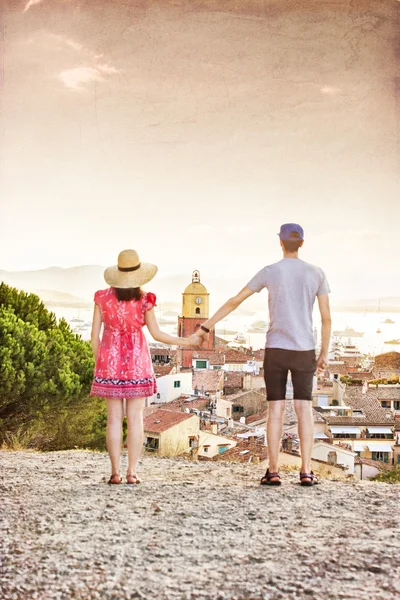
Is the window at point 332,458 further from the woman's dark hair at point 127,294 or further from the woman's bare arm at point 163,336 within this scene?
the woman's dark hair at point 127,294

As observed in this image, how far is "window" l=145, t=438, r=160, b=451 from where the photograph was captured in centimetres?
522

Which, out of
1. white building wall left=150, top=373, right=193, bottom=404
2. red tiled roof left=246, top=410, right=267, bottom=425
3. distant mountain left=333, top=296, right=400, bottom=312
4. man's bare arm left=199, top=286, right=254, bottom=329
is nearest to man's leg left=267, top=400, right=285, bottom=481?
man's bare arm left=199, top=286, right=254, bottom=329

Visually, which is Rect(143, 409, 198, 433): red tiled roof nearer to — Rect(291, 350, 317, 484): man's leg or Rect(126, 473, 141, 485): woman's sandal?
Rect(126, 473, 141, 485): woman's sandal

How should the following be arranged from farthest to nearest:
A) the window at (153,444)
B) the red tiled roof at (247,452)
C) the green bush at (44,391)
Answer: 1. the green bush at (44,391)
2. the window at (153,444)
3. the red tiled roof at (247,452)

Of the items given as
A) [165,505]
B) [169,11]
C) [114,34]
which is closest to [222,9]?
[169,11]

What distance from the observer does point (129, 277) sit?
314cm

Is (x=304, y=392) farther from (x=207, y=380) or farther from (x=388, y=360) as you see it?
(x=388, y=360)

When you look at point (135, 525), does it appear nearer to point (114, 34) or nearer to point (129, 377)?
point (129, 377)

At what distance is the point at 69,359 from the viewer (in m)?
5.77

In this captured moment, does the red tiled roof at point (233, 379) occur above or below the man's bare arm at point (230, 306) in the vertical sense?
below

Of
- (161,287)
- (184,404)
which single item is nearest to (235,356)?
(184,404)

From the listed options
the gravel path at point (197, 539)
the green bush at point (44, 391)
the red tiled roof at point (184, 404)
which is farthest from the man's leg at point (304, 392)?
the red tiled roof at point (184, 404)

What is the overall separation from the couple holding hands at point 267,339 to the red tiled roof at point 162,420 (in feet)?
7.48

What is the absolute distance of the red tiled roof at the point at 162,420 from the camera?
5485mm
